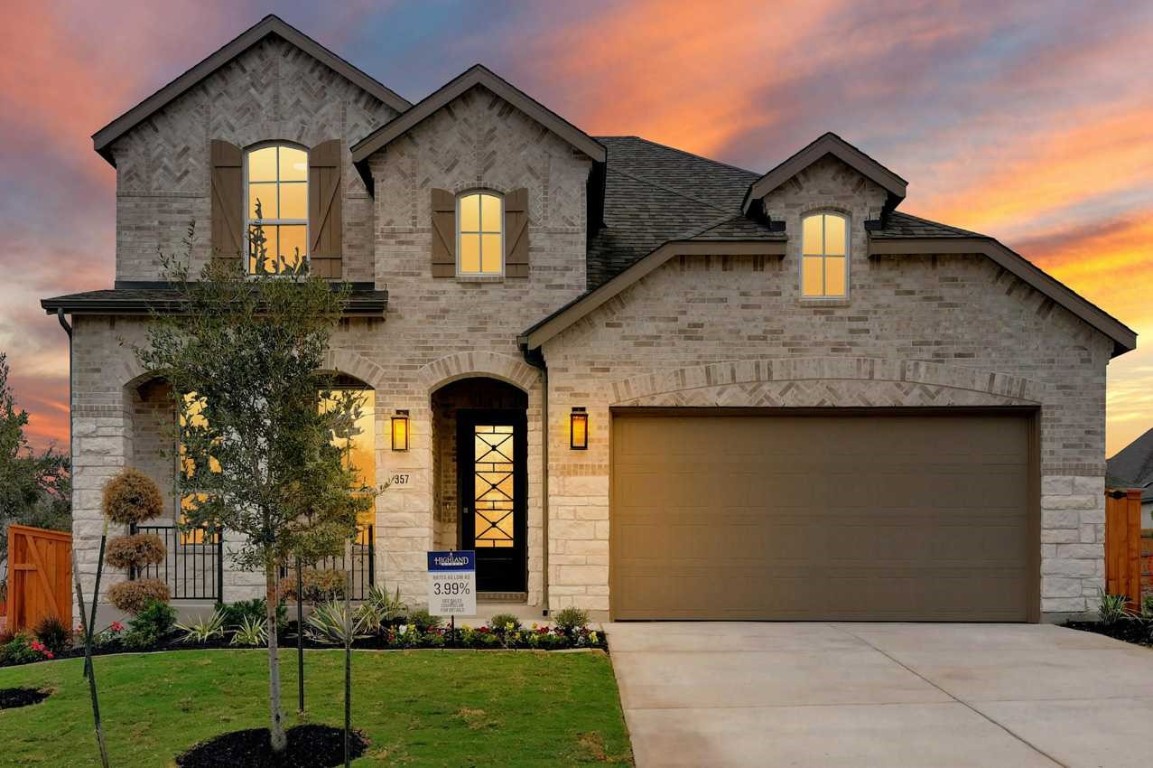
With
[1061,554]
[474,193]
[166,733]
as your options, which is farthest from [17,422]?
[1061,554]

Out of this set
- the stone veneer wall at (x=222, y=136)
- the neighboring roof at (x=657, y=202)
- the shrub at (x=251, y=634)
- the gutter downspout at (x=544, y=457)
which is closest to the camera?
the shrub at (x=251, y=634)

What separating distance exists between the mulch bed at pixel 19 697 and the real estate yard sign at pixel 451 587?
3824mm

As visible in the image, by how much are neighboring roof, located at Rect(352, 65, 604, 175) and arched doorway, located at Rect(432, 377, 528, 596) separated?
12.5ft

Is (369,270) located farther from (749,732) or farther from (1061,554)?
(1061,554)

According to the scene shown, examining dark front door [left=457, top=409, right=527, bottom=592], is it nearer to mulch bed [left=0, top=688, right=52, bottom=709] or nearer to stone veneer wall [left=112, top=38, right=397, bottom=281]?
stone veneer wall [left=112, top=38, right=397, bottom=281]

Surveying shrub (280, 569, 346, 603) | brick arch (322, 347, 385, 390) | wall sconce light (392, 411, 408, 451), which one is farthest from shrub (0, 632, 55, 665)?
brick arch (322, 347, 385, 390)

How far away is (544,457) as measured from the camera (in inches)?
456

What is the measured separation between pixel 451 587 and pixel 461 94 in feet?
22.1

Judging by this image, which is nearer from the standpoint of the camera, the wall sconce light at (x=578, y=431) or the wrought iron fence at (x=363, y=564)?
the wall sconce light at (x=578, y=431)

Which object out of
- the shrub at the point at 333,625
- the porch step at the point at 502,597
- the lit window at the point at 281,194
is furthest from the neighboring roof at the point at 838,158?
the shrub at the point at 333,625

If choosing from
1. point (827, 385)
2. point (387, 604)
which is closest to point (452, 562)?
point (387, 604)

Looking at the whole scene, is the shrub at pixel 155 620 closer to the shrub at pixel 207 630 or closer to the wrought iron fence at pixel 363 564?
the shrub at pixel 207 630

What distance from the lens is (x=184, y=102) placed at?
12656 mm

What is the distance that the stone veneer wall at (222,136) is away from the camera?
12.5 meters
